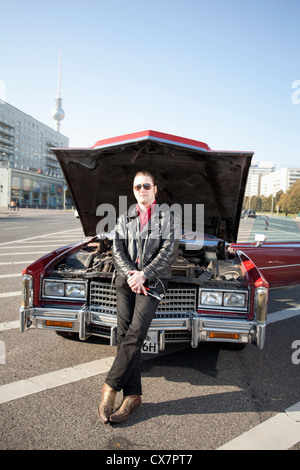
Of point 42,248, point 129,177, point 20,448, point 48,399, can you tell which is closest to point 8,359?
point 48,399

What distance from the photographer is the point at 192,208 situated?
553 centimetres

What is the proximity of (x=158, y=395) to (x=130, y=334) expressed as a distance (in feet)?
2.34

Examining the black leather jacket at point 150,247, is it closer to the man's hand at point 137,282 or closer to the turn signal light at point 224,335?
the man's hand at point 137,282

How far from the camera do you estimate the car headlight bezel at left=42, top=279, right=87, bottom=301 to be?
3.68m

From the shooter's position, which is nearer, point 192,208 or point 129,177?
point 129,177

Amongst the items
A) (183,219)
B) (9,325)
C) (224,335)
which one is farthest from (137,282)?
(183,219)

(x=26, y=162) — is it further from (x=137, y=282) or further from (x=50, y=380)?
(x=137, y=282)

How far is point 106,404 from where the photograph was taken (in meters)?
2.79

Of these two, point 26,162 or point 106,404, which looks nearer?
point 106,404

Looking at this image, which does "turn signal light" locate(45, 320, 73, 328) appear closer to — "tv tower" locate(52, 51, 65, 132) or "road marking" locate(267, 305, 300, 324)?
"road marking" locate(267, 305, 300, 324)

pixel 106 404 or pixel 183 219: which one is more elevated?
pixel 183 219

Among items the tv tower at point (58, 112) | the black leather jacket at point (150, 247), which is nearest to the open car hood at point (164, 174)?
the black leather jacket at point (150, 247)
